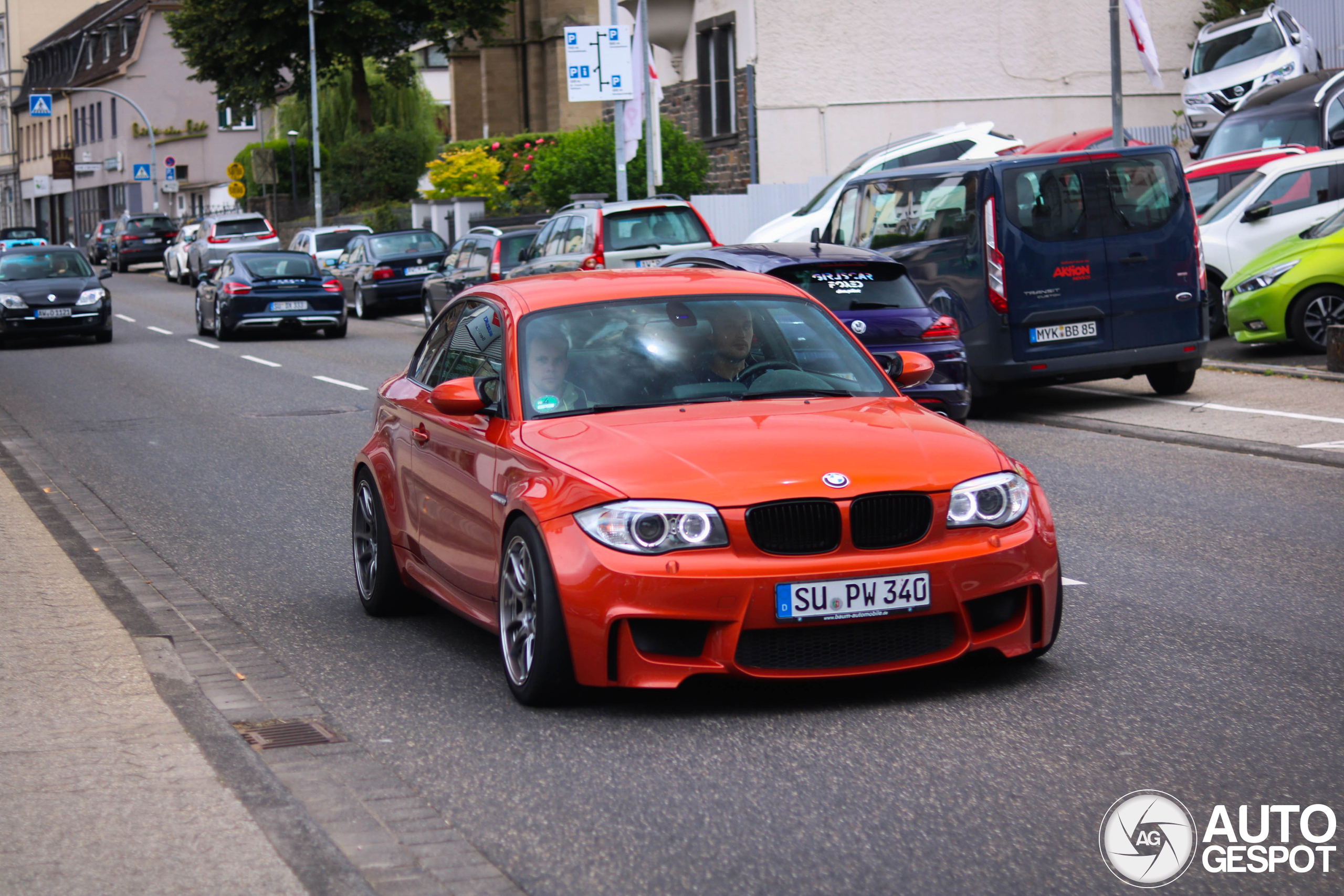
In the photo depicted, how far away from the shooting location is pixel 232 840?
463 centimetres

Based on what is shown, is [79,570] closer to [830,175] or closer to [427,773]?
[427,773]

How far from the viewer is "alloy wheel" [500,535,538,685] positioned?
604cm

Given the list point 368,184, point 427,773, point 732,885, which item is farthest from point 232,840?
point 368,184

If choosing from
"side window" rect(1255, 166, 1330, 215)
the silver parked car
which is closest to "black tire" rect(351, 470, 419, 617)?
"side window" rect(1255, 166, 1330, 215)

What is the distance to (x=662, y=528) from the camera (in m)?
5.72

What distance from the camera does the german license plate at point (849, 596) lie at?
5.67 m

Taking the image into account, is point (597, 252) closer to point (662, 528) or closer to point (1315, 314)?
point (1315, 314)

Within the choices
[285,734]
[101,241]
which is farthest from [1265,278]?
[101,241]

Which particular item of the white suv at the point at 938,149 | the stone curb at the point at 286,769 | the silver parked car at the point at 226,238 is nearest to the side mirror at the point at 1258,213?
the white suv at the point at 938,149

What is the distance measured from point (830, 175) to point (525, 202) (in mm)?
14975

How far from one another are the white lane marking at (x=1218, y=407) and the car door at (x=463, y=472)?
859cm

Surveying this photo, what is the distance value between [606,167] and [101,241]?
3732 centimetres

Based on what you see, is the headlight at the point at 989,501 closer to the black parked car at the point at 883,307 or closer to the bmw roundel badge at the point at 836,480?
the bmw roundel badge at the point at 836,480

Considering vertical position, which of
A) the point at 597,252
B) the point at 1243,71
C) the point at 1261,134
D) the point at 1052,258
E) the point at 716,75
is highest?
the point at 716,75
